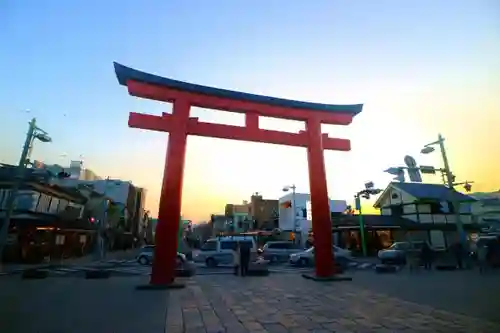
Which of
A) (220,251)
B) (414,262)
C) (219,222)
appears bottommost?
(414,262)

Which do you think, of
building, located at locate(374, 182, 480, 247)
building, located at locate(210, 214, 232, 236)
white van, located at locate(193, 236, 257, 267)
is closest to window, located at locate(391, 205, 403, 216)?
building, located at locate(374, 182, 480, 247)

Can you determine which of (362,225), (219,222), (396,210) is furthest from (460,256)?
(219,222)

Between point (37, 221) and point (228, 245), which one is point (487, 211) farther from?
point (37, 221)

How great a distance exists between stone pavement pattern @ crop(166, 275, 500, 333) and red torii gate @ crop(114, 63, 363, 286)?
92.1 inches

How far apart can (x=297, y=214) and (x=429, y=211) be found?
1950 centimetres

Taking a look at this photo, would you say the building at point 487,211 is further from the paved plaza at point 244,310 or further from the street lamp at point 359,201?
the paved plaza at point 244,310

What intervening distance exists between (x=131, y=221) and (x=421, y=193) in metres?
47.0

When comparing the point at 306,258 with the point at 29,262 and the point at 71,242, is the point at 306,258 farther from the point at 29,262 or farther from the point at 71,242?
the point at 71,242

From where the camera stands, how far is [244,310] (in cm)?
723

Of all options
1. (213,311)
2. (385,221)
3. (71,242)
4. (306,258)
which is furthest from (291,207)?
(213,311)

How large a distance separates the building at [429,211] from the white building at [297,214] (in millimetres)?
12962

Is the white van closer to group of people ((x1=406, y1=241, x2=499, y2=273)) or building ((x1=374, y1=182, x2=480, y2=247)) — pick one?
group of people ((x1=406, y1=241, x2=499, y2=273))

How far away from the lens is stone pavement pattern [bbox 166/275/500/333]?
570 centimetres

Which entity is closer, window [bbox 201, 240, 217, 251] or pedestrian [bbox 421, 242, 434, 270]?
pedestrian [bbox 421, 242, 434, 270]
